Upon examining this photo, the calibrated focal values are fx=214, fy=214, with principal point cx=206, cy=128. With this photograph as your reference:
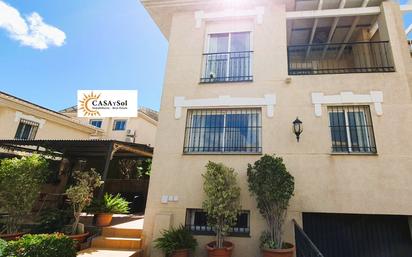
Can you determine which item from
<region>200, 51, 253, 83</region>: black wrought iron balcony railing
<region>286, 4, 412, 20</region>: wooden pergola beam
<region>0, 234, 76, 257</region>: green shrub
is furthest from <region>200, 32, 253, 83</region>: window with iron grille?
<region>0, 234, 76, 257</region>: green shrub

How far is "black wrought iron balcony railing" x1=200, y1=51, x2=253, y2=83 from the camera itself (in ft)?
23.6

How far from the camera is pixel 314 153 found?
5832 mm

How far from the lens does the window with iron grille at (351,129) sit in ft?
19.5

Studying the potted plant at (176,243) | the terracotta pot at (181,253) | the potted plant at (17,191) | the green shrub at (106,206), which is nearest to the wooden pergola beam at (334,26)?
the potted plant at (176,243)

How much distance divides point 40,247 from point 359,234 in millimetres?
7324

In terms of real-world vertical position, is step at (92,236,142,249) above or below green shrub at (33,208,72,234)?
below

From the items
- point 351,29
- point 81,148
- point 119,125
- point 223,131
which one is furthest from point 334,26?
point 119,125

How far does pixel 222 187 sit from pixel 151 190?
2238 mm

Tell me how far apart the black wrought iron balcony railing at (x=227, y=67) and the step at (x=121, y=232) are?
16.5 ft

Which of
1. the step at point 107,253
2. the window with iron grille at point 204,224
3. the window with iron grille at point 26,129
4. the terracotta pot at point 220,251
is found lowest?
the step at point 107,253

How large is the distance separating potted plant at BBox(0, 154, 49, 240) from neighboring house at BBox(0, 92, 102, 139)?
25.5ft

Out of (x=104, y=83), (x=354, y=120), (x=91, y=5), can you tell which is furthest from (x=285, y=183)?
(x=104, y=83)

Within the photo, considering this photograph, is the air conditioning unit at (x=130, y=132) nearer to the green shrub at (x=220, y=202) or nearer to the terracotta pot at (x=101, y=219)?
the terracotta pot at (x=101, y=219)

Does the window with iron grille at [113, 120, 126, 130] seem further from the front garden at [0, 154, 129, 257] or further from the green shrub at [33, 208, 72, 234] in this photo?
the green shrub at [33, 208, 72, 234]
